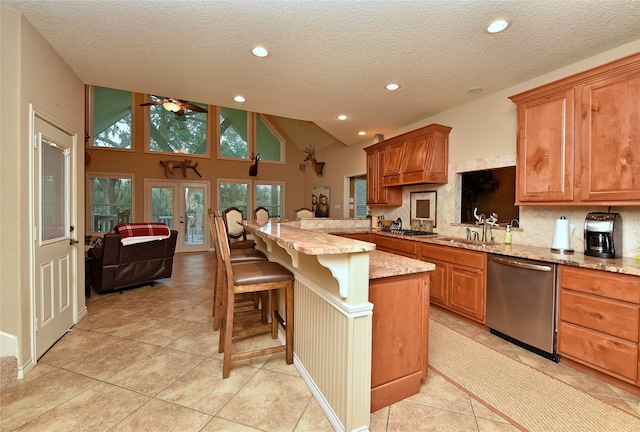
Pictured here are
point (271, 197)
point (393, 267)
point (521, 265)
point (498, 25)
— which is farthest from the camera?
point (271, 197)

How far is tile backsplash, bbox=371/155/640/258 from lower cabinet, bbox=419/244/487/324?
0.65 metres

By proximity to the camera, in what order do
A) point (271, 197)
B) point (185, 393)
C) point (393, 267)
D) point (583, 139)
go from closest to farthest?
1. point (393, 267)
2. point (185, 393)
3. point (583, 139)
4. point (271, 197)

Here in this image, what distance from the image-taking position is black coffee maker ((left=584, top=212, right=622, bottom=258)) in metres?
2.19

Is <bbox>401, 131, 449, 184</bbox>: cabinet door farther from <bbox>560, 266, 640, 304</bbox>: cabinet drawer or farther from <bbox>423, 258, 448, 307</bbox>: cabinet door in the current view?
<bbox>560, 266, 640, 304</bbox>: cabinet drawer

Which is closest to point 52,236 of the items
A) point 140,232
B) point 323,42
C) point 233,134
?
point 140,232

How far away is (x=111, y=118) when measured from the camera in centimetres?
689

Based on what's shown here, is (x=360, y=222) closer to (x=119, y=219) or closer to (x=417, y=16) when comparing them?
(x=417, y=16)

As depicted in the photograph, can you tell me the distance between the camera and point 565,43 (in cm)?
227

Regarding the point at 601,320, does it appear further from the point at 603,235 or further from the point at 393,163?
the point at 393,163

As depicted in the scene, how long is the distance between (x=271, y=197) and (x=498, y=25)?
717 cm

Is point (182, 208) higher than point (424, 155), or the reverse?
point (424, 155)

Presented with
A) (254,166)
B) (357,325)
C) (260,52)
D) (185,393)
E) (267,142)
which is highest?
(267,142)

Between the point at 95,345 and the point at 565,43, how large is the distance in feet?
15.2

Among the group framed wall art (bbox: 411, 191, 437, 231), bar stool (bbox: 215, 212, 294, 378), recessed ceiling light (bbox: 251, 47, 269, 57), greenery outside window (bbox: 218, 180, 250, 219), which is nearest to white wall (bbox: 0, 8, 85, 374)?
bar stool (bbox: 215, 212, 294, 378)
